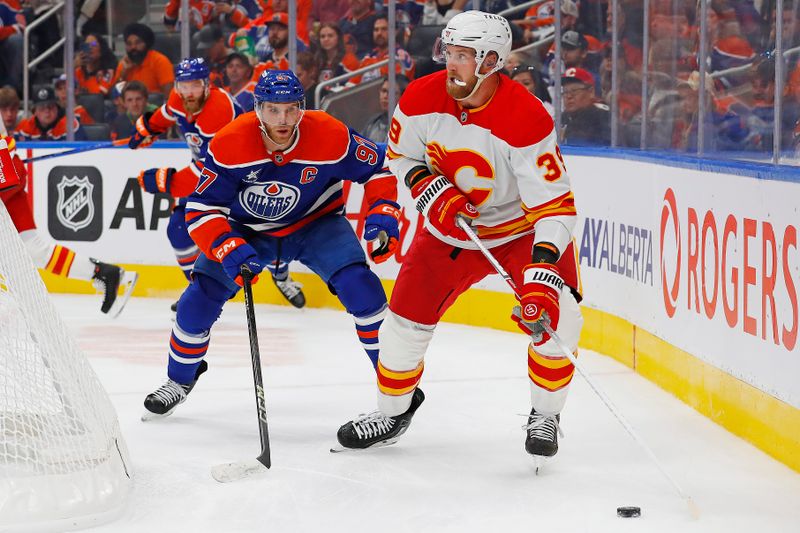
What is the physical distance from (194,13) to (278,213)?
3531mm

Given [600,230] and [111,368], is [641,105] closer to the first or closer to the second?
[600,230]

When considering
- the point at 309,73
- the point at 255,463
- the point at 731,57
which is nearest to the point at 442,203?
the point at 255,463

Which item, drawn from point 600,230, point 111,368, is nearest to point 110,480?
point 111,368

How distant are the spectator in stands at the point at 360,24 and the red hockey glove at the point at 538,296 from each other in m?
3.71

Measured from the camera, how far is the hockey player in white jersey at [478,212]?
3188 millimetres

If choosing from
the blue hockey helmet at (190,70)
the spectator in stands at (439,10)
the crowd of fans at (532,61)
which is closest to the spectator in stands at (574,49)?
the crowd of fans at (532,61)

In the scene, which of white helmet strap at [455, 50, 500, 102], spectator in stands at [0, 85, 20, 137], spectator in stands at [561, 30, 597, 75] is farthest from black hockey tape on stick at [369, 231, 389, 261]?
spectator in stands at [0, 85, 20, 137]

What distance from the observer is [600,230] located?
16.8 ft

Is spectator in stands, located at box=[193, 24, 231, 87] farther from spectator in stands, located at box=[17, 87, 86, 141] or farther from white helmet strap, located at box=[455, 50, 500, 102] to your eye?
white helmet strap, located at box=[455, 50, 500, 102]

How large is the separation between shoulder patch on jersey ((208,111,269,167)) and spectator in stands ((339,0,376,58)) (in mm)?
2998

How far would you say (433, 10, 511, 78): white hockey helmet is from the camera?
126 inches

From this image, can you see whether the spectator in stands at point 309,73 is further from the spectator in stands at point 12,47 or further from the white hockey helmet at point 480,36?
the white hockey helmet at point 480,36

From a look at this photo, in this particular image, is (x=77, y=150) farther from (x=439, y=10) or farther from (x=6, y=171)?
(x=6, y=171)

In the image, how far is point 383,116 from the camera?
256 inches
